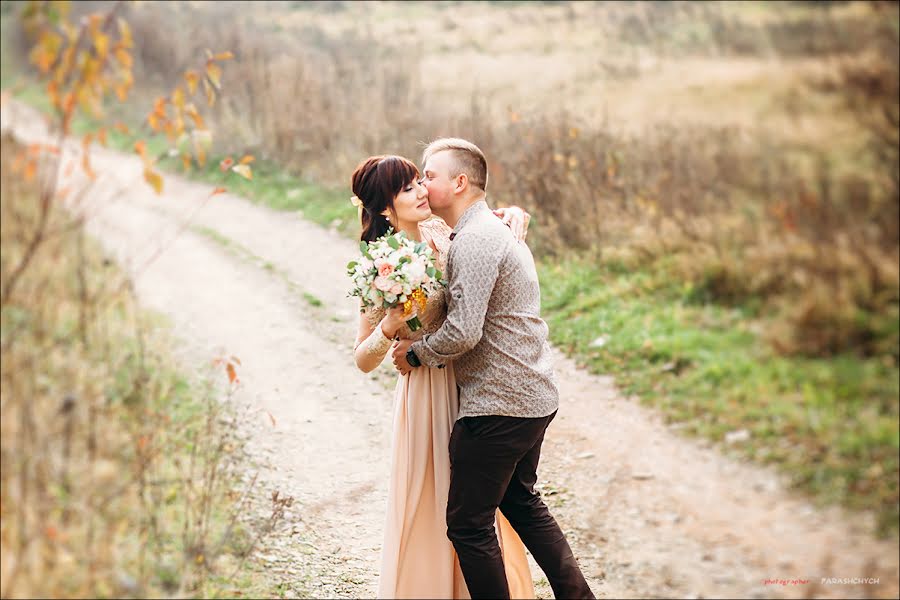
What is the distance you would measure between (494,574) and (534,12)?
1811 cm

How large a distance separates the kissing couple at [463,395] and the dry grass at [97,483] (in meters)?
1.02

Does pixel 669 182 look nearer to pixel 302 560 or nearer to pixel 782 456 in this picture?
pixel 782 456

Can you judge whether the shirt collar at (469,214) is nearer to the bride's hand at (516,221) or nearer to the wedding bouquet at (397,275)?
the wedding bouquet at (397,275)

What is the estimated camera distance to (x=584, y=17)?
58.9 feet

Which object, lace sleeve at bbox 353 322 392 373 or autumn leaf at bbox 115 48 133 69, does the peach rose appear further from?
autumn leaf at bbox 115 48 133 69

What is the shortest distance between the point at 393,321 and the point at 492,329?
0.37 meters

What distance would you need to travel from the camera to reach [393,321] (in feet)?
10.2

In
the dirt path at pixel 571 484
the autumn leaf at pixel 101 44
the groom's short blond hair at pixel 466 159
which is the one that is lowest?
the dirt path at pixel 571 484

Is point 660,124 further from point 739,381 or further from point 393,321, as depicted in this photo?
point 393,321

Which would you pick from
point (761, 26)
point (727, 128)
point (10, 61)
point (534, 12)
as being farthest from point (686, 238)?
point (534, 12)

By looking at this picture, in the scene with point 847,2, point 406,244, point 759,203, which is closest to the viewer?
point 406,244

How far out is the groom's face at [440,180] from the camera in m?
3.22

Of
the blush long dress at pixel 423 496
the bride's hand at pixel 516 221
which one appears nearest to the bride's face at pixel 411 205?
the blush long dress at pixel 423 496

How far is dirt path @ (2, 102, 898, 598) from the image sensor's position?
420 cm
